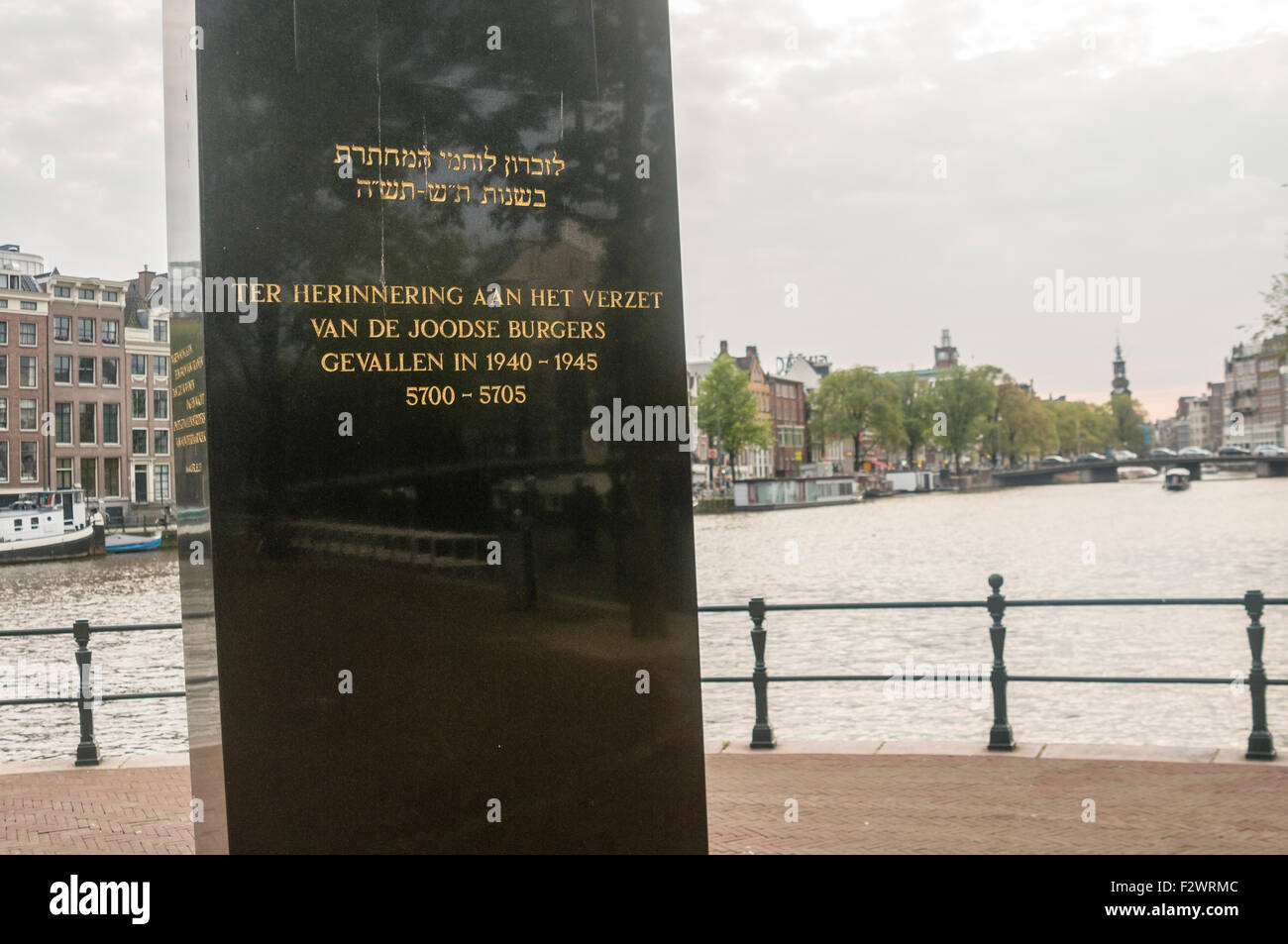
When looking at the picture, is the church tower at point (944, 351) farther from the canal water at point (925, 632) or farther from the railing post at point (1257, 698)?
the railing post at point (1257, 698)

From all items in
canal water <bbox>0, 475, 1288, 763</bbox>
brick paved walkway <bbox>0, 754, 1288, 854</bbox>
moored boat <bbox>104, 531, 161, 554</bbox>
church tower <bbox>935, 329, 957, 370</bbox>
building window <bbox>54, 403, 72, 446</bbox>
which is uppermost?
church tower <bbox>935, 329, 957, 370</bbox>

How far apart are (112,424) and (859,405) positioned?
229ft

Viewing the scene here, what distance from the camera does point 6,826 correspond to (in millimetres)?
7113

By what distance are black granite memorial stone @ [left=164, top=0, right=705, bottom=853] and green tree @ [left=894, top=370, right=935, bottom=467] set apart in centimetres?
10991

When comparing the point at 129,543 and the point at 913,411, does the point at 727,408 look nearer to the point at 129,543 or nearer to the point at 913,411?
the point at 913,411

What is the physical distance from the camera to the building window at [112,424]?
204 ft

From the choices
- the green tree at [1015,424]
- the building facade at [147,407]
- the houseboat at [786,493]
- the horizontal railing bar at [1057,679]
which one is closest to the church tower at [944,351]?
the green tree at [1015,424]

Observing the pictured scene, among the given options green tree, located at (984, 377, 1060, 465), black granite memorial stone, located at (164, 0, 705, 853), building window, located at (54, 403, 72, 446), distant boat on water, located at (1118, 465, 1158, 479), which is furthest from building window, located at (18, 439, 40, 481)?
distant boat on water, located at (1118, 465, 1158, 479)

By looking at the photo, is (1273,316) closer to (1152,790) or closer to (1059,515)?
(1152,790)

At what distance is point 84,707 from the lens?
940cm

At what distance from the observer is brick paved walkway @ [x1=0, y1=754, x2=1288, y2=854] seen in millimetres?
6090

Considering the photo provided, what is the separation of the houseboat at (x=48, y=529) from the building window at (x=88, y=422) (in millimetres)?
3731

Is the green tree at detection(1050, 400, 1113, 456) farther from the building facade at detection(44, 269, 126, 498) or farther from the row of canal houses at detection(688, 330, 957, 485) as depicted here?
the building facade at detection(44, 269, 126, 498)
